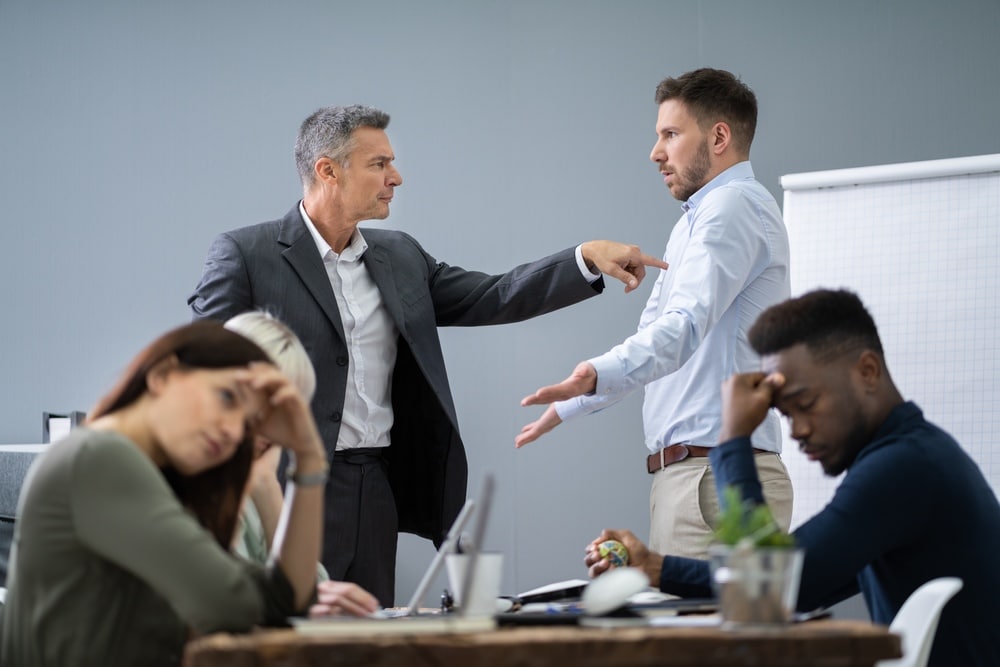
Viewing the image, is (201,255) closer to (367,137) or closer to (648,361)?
(367,137)

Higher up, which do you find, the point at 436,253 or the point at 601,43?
the point at 601,43

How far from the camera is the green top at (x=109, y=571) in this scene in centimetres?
124

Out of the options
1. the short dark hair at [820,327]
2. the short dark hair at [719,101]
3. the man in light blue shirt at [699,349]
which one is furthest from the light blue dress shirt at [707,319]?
the short dark hair at [820,327]

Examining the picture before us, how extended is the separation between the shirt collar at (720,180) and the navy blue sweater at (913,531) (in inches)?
44.6

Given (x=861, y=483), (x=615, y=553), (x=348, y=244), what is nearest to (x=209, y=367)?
(x=615, y=553)

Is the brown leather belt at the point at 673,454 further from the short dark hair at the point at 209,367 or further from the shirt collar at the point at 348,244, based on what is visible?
the short dark hair at the point at 209,367

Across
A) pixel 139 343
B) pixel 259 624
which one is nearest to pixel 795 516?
pixel 259 624

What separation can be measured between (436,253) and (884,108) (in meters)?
1.62

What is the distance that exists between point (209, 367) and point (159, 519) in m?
0.20

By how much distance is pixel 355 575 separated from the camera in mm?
2910

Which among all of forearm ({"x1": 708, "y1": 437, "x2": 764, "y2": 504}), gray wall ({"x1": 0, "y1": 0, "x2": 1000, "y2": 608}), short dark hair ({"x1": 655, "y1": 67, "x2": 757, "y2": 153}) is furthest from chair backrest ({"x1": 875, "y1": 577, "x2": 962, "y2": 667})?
gray wall ({"x1": 0, "y1": 0, "x2": 1000, "y2": 608})

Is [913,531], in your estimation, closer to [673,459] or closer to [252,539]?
[673,459]

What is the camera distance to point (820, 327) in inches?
70.9

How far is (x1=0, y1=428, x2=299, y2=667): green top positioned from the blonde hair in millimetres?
530
